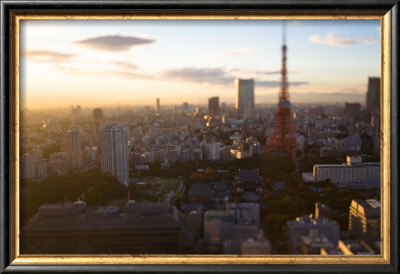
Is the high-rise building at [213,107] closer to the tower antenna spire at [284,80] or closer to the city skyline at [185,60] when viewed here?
the city skyline at [185,60]

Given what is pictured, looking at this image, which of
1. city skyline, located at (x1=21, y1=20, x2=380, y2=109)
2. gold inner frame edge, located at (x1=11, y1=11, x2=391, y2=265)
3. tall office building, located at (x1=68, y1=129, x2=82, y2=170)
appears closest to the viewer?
gold inner frame edge, located at (x1=11, y1=11, x2=391, y2=265)

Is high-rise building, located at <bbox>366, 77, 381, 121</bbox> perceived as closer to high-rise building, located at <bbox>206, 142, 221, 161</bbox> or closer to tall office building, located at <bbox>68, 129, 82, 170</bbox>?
high-rise building, located at <bbox>206, 142, 221, 161</bbox>

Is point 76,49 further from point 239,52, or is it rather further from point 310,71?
point 310,71

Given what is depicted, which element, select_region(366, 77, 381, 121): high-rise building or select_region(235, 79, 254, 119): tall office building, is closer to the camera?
select_region(366, 77, 381, 121): high-rise building

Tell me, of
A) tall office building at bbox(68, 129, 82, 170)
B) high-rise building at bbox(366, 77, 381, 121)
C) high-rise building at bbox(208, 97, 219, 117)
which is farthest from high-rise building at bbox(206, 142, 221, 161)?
high-rise building at bbox(366, 77, 381, 121)

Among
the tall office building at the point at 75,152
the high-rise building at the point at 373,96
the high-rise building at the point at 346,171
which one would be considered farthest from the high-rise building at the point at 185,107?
the high-rise building at the point at 373,96

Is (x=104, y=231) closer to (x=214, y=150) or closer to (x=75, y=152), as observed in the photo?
(x=75, y=152)

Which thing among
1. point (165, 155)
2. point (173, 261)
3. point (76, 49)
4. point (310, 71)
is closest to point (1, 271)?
point (173, 261)

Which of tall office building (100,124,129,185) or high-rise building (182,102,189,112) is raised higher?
high-rise building (182,102,189,112)
